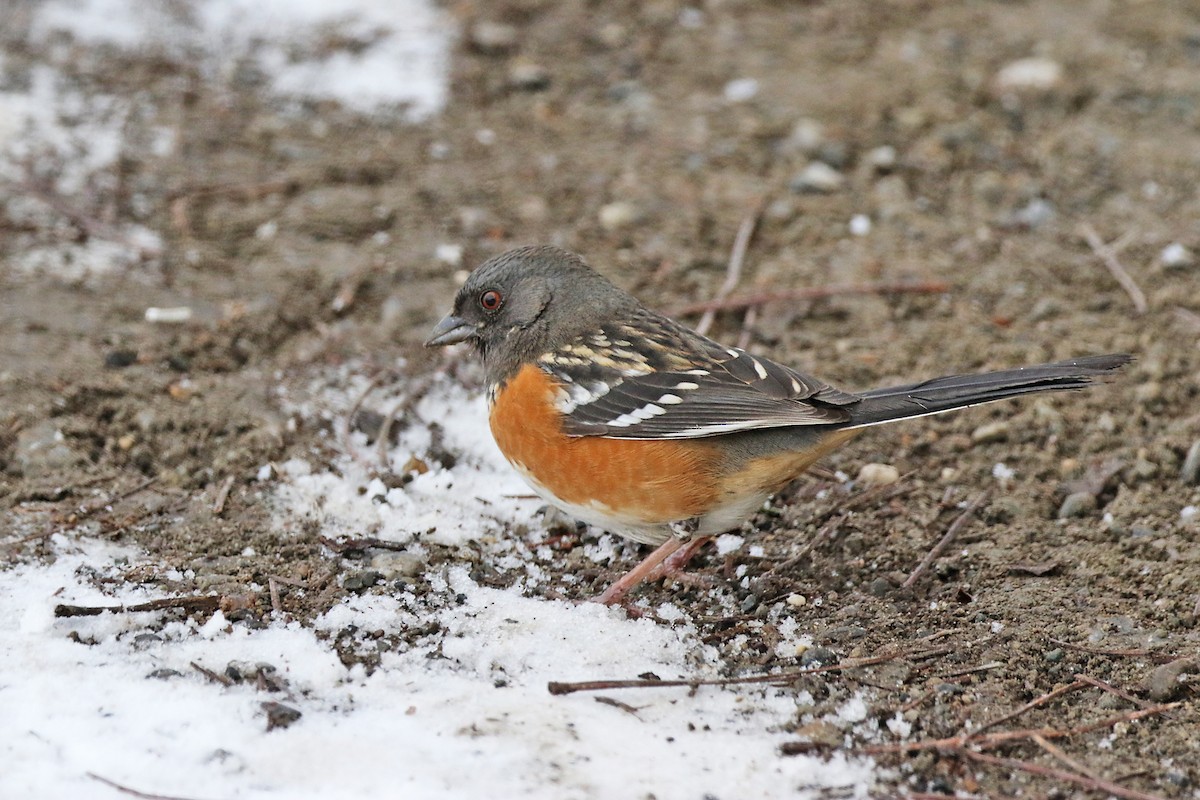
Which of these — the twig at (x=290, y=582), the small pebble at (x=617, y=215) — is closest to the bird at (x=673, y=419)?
the twig at (x=290, y=582)

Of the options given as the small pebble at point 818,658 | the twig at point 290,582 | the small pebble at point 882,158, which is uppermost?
the small pebble at point 882,158

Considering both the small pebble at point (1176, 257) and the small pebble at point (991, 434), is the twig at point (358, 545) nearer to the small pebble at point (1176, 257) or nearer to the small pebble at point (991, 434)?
the small pebble at point (991, 434)

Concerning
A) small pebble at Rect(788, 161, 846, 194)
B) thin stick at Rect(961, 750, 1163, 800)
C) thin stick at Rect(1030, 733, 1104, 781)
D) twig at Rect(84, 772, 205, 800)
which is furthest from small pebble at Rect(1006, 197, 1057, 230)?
twig at Rect(84, 772, 205, 800)

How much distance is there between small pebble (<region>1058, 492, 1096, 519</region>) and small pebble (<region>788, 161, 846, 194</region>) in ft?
7.60

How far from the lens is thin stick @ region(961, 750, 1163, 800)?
264 cm

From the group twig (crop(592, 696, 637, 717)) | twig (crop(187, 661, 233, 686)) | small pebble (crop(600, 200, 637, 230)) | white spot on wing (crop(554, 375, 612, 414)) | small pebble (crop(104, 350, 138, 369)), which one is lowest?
twig (crop(592, 696, 637, 717))

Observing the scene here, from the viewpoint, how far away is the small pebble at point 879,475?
412 centimetres

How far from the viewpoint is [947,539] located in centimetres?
376

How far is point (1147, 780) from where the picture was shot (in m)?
2.72

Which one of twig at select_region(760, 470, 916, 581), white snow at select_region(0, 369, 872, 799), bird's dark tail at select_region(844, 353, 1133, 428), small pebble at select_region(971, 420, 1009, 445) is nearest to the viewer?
white snow at select_region(0, 369, 872, 799)

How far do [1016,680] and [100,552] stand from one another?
2.54 m

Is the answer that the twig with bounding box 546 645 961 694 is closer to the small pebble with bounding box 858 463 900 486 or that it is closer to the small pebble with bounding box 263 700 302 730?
the small pebble with bounding box 263 700 302 730


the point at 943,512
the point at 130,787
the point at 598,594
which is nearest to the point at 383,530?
the point at 598,594

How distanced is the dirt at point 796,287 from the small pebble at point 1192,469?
0.22 feet
